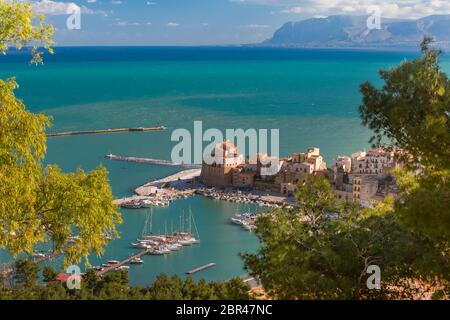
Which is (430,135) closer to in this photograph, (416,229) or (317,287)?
(416,229)

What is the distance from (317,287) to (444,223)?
4.62 ft

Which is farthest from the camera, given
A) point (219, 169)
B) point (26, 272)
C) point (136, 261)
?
point (219, 169)

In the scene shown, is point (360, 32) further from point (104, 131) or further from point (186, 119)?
point (104, 131)

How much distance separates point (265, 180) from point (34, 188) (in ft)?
79.7

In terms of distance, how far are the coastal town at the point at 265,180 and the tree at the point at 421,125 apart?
19.7m

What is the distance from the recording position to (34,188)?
4449 mm

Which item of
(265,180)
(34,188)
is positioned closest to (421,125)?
(34,188)

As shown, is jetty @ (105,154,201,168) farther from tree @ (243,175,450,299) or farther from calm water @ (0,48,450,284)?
tree @ (243,175,450,299)

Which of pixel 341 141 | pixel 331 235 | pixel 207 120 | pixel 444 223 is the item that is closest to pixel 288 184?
pixel 341 141

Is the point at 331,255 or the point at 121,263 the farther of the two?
the point at 121,263

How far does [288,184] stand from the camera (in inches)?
1063

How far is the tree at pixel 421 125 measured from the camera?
4371 millimetres

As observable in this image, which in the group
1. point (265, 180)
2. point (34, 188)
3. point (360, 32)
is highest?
point (360, 32)

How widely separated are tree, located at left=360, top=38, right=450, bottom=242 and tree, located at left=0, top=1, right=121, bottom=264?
2.41 meters
